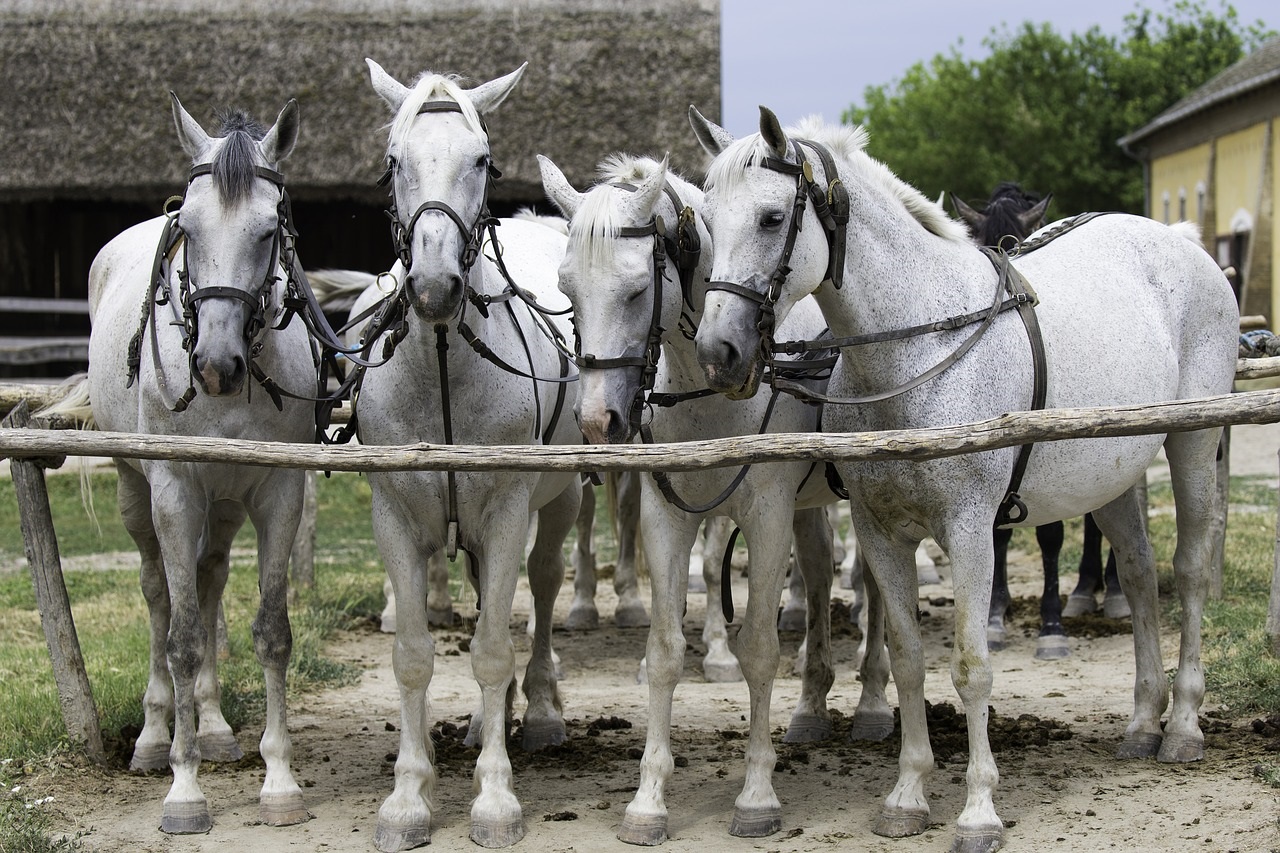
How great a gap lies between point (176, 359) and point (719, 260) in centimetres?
212

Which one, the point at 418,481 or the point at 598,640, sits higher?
the point at 418,481

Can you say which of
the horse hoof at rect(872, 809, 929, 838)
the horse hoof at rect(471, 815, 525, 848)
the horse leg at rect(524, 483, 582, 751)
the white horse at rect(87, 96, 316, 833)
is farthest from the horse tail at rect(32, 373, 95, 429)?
the horse hoof at rect(872, 809, 929, 838)

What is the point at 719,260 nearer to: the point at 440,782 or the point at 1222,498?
the point at 440,782

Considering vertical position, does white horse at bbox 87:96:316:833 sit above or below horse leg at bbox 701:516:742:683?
above

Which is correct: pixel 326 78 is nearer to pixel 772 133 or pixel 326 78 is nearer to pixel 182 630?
pixel 182 630

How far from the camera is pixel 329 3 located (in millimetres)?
15547

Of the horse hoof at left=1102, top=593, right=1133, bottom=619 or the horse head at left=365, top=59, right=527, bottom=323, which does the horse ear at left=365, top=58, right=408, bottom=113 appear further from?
the horse hoof at left=1102, top=593, right=1133, bottom=619

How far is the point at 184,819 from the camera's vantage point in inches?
187

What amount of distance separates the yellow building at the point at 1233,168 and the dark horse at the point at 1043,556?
48.8 feet

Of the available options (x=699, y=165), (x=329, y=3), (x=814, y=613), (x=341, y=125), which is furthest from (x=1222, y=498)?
(x=329, y=3)

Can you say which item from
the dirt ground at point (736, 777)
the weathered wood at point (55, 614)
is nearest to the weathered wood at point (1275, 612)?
the dirt ground at point (736, 777)

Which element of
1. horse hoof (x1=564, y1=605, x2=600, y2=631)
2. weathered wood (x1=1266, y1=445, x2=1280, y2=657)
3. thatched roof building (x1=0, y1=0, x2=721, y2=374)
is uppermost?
thatched roof building (x1=0, y1=0, x2=721, y2=374)

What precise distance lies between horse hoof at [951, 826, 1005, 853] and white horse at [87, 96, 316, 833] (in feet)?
7.80

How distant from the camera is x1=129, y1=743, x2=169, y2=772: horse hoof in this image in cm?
548
